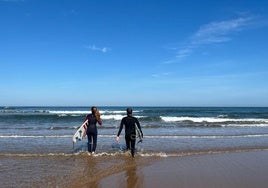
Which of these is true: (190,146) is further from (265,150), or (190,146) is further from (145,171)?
(145,171)

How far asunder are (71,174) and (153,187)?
8.58 feet

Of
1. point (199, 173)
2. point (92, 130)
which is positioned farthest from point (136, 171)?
point (92, 130)

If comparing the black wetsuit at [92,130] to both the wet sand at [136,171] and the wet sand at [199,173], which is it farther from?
the wet sand at [199,173]

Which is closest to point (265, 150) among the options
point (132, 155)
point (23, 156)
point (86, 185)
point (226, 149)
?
point (226, 149)

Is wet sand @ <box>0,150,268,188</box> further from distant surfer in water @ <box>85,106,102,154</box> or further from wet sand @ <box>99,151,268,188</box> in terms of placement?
distant surfer in water @ <box>85,106,102,154</box>

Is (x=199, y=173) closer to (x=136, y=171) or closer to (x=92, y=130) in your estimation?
(x=136, y=171)

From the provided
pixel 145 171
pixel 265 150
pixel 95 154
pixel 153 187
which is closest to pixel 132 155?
pixel 95 154

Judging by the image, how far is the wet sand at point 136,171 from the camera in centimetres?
782

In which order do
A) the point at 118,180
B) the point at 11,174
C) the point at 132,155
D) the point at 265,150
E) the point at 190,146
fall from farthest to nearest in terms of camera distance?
→ the point at 190,146, the point at 265,150, the point at 132,155, the point at 11,174, the point at 118,180

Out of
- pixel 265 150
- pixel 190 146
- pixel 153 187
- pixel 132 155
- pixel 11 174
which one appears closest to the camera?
pixel 153 187

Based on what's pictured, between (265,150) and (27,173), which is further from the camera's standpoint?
(265,150)

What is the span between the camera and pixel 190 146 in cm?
1434

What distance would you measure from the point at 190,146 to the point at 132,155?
362cm

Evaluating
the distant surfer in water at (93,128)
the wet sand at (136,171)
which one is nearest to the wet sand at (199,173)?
the wet sand at (136,171)
